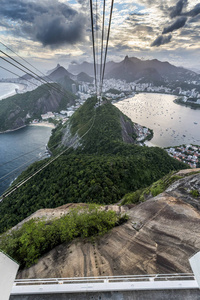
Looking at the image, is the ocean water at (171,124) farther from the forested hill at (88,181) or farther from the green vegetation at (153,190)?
the green vegetation at (153,190)

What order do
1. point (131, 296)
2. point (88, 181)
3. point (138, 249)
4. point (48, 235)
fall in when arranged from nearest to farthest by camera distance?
point (131, 296) < point (138, 249) < point (48, 235) < point (88, 181)

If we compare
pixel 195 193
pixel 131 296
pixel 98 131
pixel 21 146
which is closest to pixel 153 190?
pixel 195 193

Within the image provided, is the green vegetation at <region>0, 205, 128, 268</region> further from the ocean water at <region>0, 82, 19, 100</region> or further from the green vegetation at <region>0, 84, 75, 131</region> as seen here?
the ocean water at <region>0, 82, 19, 100</region>

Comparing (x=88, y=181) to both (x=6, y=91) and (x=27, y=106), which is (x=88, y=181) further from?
(x=6, y=91)

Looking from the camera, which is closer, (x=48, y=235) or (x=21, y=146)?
(x=48, y=235)

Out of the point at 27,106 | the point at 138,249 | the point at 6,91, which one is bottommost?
the point at 138,249

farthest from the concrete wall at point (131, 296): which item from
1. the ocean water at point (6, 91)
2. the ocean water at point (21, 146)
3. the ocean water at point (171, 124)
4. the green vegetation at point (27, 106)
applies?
the ocean water at point (6, 91)
